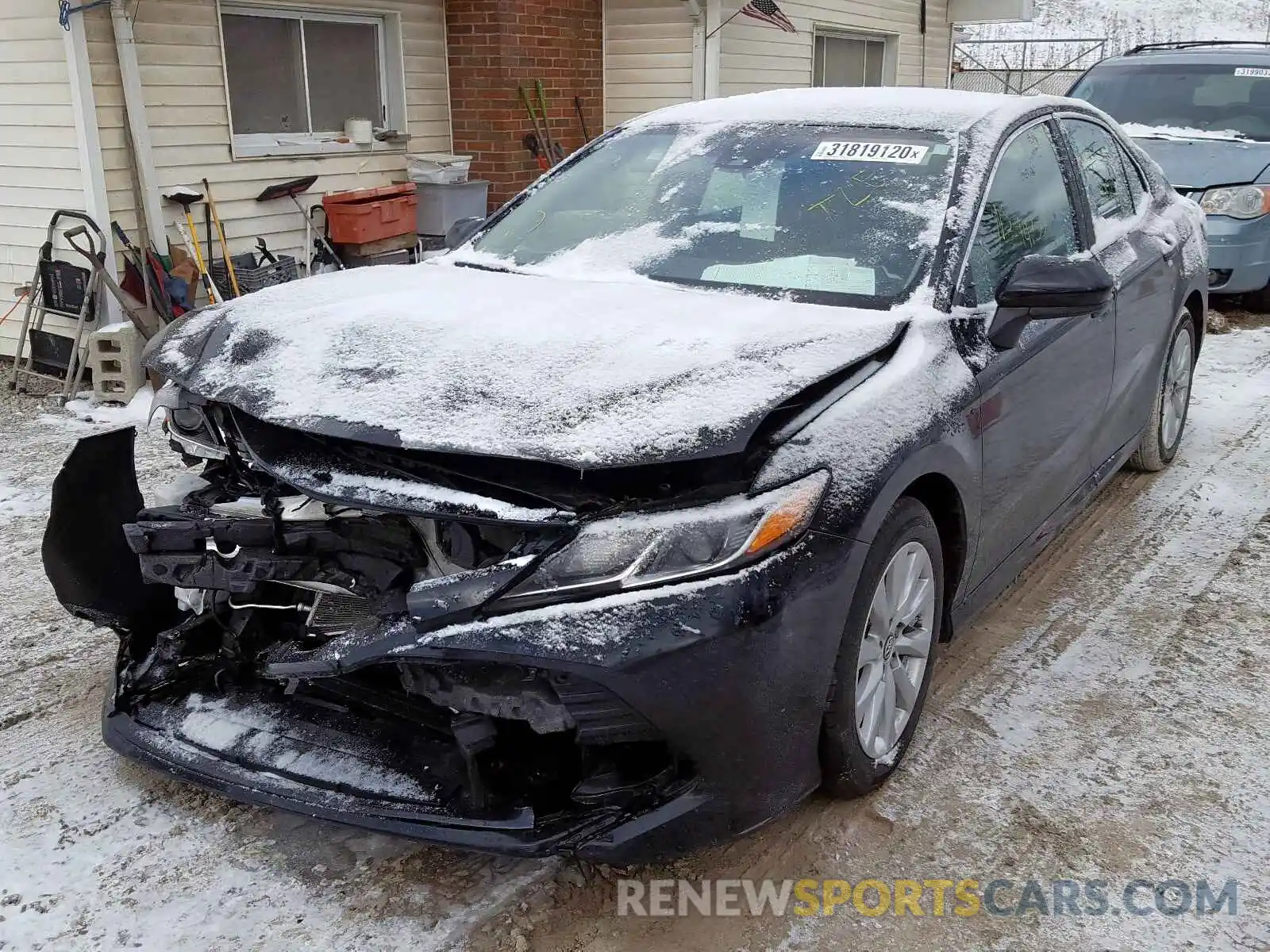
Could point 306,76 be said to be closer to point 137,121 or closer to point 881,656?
point 137,121

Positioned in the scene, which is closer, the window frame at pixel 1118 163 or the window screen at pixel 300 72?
the window frame at pixel 1118 163

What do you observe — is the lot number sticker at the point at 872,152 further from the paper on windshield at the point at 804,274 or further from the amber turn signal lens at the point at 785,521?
the amber turn signal lens at the point at 785,521

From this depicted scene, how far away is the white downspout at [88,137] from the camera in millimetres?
6789

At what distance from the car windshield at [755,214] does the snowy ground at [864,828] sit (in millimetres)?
1352

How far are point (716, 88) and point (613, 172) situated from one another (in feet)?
24.9

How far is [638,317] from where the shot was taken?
294 cm

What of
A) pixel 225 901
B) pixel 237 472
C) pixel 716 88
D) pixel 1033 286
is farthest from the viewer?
pixel 716 88

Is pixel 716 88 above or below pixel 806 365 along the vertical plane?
above

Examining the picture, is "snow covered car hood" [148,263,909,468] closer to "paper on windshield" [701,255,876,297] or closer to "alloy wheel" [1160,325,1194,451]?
"paper on windshield" [701,255,876,297]

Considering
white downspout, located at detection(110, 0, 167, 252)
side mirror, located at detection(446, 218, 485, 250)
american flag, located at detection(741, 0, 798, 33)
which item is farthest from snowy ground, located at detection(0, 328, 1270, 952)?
american flag, located at detection(741, 0, 798, 33)

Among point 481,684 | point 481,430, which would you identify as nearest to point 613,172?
point 481,430

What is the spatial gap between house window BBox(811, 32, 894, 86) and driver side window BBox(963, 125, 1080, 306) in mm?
10078

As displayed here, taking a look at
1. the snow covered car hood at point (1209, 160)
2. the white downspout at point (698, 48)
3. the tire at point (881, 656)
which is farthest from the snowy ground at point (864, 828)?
the white downspout at point (698, 48)

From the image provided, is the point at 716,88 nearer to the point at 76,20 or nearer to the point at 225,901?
the point at 76,20
